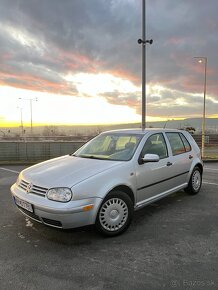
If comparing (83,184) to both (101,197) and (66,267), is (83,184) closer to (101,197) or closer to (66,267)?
(101,197)

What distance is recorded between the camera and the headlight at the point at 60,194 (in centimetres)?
380

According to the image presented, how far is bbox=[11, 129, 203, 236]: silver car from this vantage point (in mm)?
3840

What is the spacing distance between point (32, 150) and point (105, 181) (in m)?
11.3

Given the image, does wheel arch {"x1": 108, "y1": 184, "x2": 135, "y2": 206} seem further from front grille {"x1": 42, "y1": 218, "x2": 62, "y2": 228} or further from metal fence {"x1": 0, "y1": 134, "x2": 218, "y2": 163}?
metal fence {"x1": 0, "y1": 134, "x2": 218, "y2": 163}

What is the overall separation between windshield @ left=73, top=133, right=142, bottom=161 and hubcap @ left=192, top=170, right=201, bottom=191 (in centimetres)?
218

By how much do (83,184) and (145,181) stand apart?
1.36 meters

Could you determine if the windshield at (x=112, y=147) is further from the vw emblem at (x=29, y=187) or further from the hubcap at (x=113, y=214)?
the vw emblem at (x=29, y=187)

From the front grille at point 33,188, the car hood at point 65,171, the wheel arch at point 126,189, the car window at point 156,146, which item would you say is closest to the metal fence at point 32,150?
the car window at point 156,146

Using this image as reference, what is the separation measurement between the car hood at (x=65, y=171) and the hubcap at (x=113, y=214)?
518 millimetres

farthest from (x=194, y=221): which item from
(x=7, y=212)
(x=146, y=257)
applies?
(x=7, y=212)

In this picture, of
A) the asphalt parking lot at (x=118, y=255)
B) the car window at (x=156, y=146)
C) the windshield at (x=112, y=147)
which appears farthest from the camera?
the car window at (x=156, y=146)

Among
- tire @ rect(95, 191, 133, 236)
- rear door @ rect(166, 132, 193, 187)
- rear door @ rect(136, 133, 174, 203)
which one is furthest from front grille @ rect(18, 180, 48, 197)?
rear door @ rect(166, 132, 193, 187)

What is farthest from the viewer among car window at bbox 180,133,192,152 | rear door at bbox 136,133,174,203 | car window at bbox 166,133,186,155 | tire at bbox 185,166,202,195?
tire at bbox 185,166,202,195

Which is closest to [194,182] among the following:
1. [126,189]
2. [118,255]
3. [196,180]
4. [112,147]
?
[196,180]
